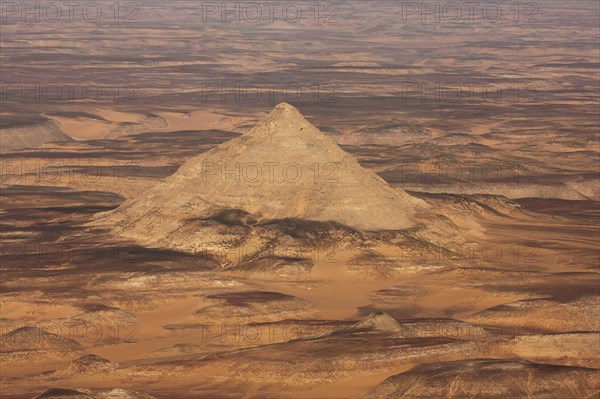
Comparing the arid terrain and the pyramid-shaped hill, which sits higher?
the pyramid-shaped hill

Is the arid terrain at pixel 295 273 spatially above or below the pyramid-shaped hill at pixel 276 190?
below

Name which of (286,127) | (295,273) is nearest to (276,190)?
(286,127)

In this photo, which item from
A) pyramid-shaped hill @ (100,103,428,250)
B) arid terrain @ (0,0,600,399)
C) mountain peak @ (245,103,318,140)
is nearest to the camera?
arid terrain @ (0,0,600,399)

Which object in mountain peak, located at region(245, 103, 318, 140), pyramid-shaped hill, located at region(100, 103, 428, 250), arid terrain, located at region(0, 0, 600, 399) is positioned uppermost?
mountain peak, located at region(245, 103, 318, 140)

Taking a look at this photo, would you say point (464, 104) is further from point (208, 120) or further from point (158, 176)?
point (158, 176)

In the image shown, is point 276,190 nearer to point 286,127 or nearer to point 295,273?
point 286,127

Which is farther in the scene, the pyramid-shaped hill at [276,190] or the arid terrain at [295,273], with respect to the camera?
the pyramid-shaped hill at [276,190]

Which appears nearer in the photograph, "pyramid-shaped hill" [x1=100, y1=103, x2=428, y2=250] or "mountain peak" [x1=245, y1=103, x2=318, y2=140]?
"pyramid-shaped hill" [x1=100, y1=103, x2=428, y2=250]

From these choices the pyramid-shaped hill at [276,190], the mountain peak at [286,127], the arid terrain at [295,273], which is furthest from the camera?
the mountain peak at [286,127]

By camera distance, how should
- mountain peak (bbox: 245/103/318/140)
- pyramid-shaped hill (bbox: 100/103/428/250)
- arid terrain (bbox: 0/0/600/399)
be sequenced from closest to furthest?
arid terrain (bbox: 0/0/600/399), pyramid-shaped hill (bbox: 100/103/428/250), mountain peak (bbox: 245/103/318/140)
